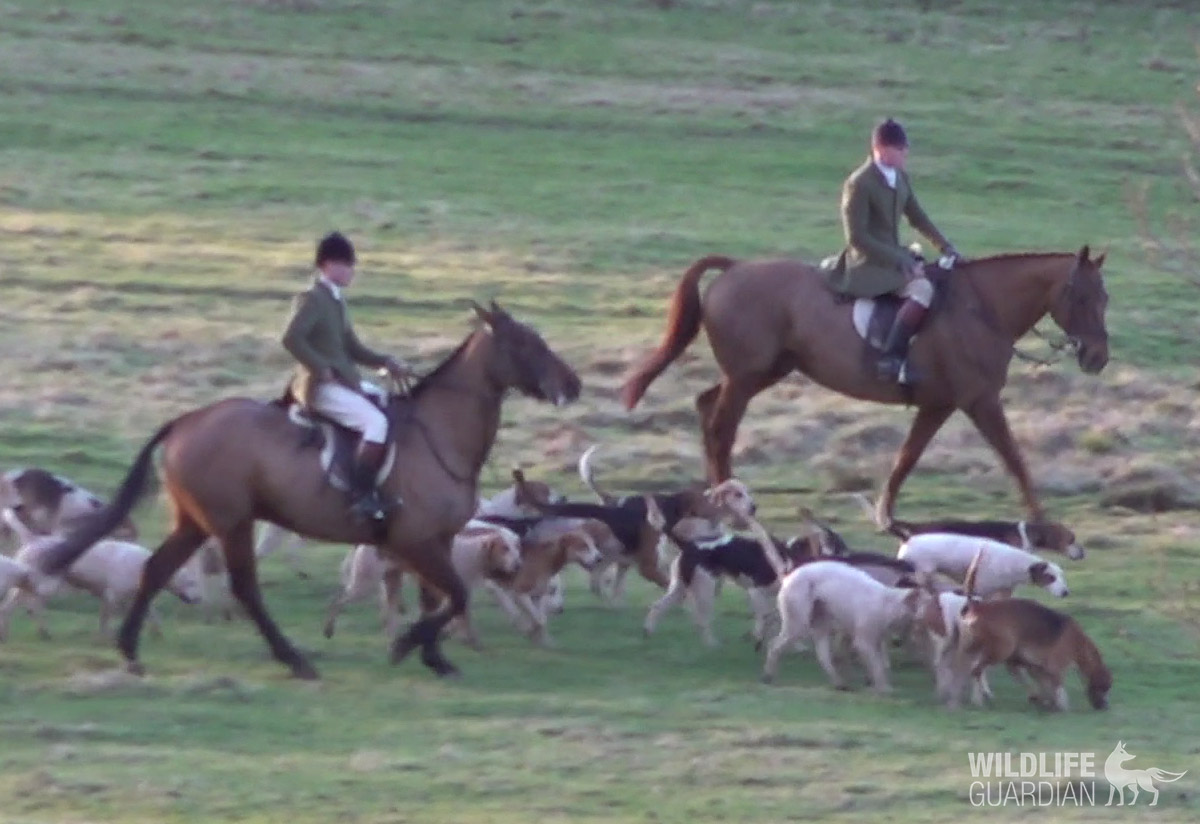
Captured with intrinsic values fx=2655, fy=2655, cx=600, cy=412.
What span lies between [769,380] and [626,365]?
13.2 ft

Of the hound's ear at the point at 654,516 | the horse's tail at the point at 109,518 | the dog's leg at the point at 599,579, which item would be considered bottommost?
the dog's leg at the point at 599,579

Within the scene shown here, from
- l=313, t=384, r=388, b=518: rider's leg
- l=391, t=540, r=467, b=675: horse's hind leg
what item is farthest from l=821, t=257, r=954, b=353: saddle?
l=313, t=384, r=388, b=518: rider's leg

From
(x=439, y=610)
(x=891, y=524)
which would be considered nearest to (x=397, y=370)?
(x=439, y=610)

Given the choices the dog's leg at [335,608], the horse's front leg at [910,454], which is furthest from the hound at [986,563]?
the dog's leg at [335,608]

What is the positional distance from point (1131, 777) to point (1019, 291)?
5.83 m

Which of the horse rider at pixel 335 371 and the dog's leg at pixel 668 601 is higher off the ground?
the horse rider at pixel 335 371

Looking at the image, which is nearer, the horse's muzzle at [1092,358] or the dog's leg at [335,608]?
the dog's leg at [335,608]

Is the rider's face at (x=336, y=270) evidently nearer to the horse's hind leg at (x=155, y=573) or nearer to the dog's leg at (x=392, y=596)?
the horse's hind leg at (x=155, y=573)

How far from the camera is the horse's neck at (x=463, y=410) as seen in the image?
1387 centimetres

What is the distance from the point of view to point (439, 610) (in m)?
13.8

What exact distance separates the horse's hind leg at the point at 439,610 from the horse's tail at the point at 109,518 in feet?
4.65

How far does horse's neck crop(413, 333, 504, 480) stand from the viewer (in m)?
Answer: 13.9

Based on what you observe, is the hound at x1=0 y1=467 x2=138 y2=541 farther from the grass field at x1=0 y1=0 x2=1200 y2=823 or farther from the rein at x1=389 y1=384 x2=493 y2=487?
the rein at x1=389 y1=384 x2=493 y2=487

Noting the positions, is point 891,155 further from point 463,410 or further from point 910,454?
point 463,410
